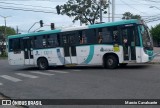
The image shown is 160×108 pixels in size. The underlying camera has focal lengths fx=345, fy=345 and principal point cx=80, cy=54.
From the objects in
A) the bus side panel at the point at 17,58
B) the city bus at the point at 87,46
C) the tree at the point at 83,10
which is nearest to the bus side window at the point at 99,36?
the city bus at the point at 87,46

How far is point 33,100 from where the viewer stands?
10.7m

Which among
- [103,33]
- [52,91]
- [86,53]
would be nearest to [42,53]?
[86,53]

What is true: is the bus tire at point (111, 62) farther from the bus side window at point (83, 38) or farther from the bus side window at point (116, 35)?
the bus side window at point (83, 38)

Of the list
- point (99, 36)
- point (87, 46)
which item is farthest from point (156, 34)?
point (99, 36)

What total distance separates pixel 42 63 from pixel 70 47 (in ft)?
10.1

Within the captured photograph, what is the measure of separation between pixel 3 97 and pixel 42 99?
1797 mm

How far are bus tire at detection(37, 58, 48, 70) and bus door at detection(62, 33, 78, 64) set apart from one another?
2.13 metres

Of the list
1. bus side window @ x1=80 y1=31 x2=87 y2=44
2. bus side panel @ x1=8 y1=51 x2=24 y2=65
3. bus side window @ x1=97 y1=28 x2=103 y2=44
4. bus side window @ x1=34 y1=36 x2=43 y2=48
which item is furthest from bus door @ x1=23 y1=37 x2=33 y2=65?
bus side window @ x1=97 y1=28 x2=103 y2=44

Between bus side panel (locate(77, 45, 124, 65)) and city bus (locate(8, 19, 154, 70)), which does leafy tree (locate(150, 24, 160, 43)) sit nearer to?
city bus (locate(8, 19, 154, 70))

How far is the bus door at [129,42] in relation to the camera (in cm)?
1970

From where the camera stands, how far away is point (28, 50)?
24.9 meters

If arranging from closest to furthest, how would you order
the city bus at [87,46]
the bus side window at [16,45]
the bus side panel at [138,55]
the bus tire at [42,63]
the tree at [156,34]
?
the bus side panel at [138,55] → the city bus at [87,46] → the bus tire at [42,63] → the bus side window at [16,45] → the tree at [156,34]

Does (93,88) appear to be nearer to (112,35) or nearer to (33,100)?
(33,100)

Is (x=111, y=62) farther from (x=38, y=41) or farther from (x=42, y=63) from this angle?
(x=38, y=41)
